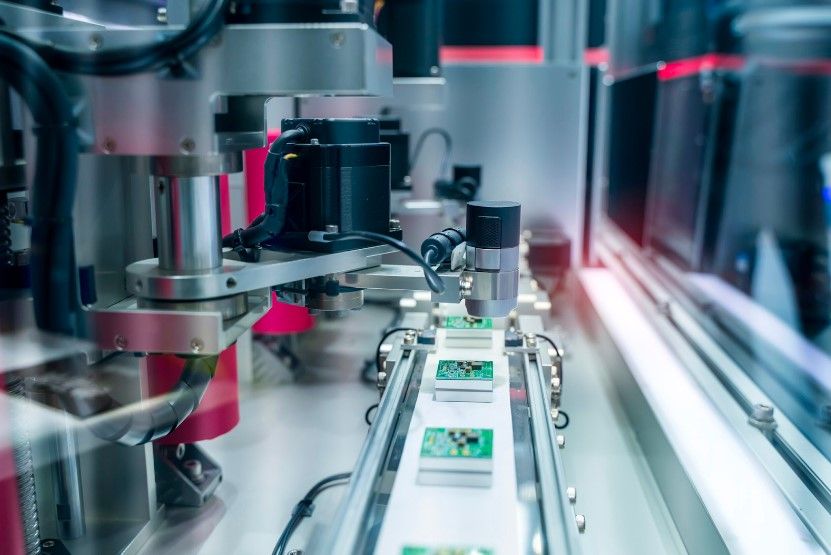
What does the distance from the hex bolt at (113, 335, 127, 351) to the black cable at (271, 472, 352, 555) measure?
53 cm

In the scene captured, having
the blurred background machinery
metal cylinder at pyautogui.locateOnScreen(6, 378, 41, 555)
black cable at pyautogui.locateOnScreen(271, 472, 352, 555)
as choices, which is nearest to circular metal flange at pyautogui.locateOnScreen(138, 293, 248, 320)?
the blurred background machinery

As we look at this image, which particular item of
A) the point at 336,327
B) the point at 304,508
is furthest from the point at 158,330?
the point at 336,327

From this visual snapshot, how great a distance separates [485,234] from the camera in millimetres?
1073

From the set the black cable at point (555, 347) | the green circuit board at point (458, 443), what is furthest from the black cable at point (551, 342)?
the green circuit board at point (458, 443)

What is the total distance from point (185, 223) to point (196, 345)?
0.49 feet

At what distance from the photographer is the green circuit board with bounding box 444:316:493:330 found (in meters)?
1.61

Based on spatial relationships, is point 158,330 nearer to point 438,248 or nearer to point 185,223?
point 185,223

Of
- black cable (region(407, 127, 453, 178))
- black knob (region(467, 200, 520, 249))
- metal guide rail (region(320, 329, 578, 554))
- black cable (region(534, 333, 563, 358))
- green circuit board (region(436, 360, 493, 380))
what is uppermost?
black cable (region(407, 127, 453, 178))

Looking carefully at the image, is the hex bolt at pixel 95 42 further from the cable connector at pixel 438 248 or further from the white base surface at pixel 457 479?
the white base surface at pixel 457 479

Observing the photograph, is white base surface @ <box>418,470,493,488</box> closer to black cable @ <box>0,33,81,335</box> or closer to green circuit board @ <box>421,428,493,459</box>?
green circuit board @ <box>421,428,493,459</box>

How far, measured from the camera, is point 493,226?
3.51 feet

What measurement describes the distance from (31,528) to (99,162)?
575 millimetres

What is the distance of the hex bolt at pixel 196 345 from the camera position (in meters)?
0.92

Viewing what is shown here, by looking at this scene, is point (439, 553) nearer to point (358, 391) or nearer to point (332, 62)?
point (332, 62)
